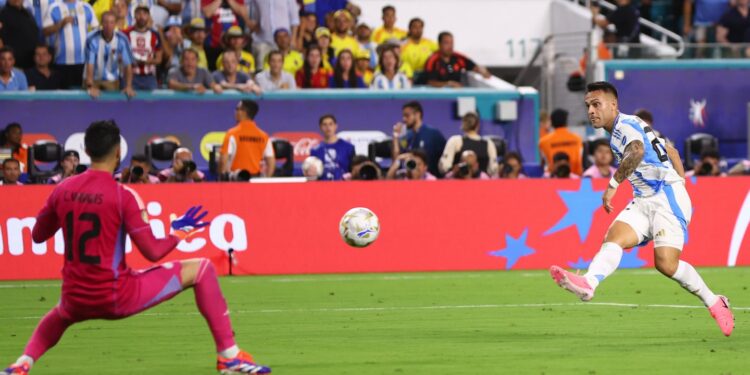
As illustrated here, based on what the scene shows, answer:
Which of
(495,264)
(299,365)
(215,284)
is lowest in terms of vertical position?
(495,264)

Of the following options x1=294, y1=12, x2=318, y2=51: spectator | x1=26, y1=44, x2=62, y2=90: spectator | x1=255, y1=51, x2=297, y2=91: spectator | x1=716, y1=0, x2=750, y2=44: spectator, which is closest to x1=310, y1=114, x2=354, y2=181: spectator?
x1=255, y1=51, x2=297, y2=91: spectator

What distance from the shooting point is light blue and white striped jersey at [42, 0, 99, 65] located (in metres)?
21.8

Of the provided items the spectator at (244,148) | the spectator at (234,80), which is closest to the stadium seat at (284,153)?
the spectator at (244,148)

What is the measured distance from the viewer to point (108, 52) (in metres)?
21.1

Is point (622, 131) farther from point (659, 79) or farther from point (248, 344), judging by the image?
point (659, 79)

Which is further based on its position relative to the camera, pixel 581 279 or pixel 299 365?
pixel 581 279

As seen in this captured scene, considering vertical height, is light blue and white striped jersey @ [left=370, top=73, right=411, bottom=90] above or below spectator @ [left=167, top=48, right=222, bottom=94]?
below

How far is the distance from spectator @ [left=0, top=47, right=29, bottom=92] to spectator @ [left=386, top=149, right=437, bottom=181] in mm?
6110

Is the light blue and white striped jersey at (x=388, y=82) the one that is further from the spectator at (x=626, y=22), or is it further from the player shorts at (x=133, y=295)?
the player shorts at (x=133, y=295)

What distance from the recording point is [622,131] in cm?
1109

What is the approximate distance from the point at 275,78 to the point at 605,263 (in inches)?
494

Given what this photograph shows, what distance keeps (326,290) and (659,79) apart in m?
12.4

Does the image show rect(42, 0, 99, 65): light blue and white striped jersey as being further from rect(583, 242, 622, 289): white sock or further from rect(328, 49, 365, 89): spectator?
rect(583, 242, 622, 289): white sock

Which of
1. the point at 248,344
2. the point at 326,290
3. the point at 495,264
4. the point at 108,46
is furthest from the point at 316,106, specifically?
the point at 248,344
